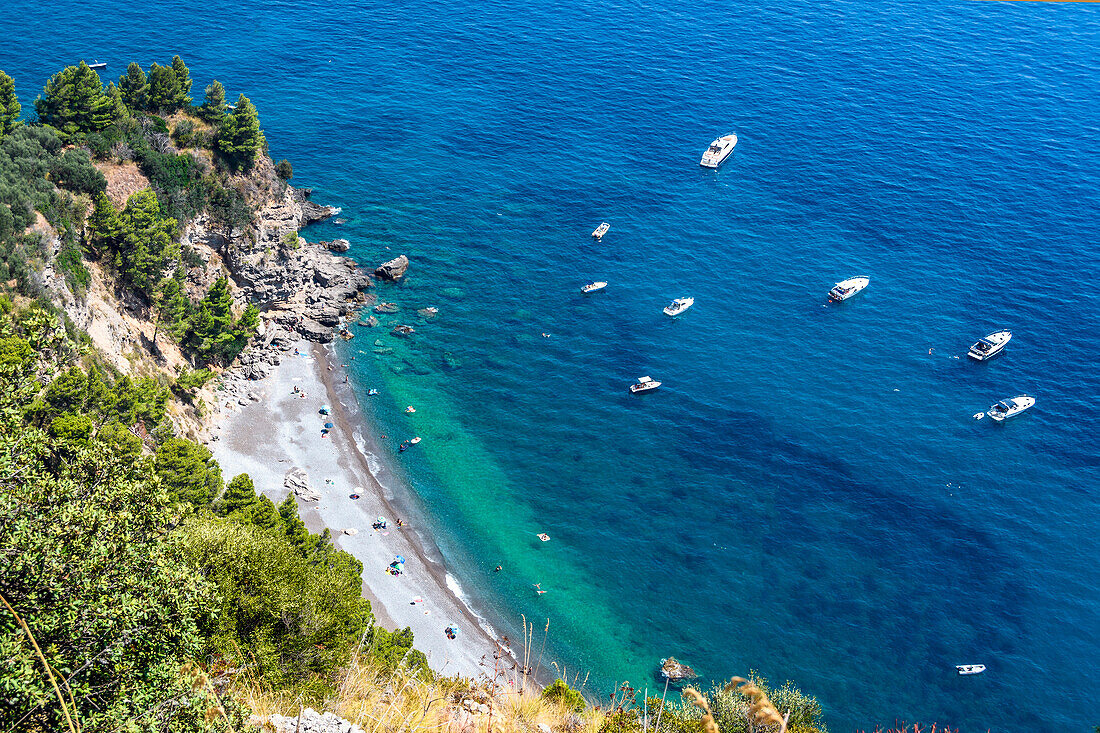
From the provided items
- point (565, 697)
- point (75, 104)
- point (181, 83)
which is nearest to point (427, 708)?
point (565, 697)

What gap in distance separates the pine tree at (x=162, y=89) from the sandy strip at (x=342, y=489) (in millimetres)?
32055

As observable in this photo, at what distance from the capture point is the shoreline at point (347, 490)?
65500 millimetres

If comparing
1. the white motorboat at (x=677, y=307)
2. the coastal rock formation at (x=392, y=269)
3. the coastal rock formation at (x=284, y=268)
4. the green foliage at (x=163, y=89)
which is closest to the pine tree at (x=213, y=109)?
the green foliage at (x=163, y=89)

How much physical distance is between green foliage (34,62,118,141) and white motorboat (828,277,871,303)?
8824cm

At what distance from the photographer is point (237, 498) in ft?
194

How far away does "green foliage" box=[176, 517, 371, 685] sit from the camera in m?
32.2

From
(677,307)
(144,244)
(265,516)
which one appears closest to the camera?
(265,516)

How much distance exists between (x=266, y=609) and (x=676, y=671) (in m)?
39.8

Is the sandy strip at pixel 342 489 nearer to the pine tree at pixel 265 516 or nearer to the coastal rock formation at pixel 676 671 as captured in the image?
the pine tree at pixel 265 516

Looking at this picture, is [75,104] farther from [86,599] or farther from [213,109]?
[86,599]

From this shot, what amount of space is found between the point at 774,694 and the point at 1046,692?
2612 centimetres

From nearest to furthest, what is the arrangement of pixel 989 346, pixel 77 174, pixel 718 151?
pixel 77 174, pixel 989 346, pixel 718 151

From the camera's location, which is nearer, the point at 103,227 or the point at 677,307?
the point at 103,227

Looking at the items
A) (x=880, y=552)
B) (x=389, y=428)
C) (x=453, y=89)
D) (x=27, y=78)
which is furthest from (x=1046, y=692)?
(x=27, y=78)
